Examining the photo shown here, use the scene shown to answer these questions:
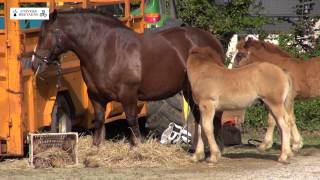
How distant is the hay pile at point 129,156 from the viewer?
10602 millimetres

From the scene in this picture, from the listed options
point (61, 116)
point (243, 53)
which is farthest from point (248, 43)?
point (61, 116)

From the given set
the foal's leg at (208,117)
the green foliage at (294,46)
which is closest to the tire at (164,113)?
the foal's leg at (208,117)

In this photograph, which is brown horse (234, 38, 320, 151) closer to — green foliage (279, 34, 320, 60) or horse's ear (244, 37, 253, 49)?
horse's ear (244, 37, 253, 49)

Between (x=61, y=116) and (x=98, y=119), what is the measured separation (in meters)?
0.64

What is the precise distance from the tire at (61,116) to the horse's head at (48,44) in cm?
85

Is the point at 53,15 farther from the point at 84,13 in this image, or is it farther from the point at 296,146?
the point at 296,146

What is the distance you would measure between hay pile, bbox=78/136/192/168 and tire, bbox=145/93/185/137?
1641 millimetres

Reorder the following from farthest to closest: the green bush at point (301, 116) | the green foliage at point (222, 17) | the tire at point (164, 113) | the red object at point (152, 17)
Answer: the green foliage at point (222, 17) < the green bush at point (301, 116) < the red object at point (152, 17) < the tire at point (164, 113)

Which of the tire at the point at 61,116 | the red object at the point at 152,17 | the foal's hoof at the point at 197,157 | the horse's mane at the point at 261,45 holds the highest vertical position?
the red object at the point at 152,17

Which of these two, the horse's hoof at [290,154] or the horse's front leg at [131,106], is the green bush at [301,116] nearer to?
the horse's hoof at [290,154]

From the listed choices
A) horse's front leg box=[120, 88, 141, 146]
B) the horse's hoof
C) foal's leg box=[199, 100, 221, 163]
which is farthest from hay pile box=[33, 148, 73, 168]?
the horse's hoof

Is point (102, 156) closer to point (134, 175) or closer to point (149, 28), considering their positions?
point (134, 175)

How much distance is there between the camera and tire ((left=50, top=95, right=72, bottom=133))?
36.9 feet

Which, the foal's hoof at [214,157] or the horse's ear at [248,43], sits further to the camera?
the horse's ear at [248,43]
